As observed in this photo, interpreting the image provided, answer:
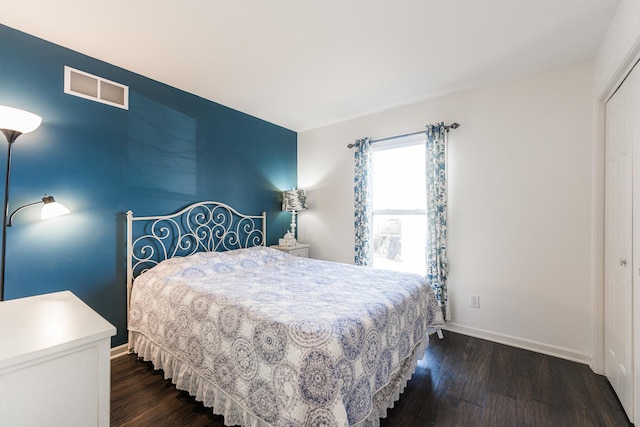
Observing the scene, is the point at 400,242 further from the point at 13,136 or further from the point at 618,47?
the point at 13,136

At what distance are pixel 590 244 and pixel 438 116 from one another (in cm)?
180

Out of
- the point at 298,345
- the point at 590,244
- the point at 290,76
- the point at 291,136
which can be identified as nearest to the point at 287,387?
the point at 298,345

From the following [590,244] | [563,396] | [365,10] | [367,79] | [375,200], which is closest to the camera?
[365,10]

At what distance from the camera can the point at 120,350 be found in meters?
2.36

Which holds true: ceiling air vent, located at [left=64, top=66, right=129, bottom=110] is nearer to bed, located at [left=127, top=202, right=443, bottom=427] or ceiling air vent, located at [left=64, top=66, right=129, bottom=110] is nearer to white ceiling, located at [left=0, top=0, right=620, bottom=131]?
white ceiling, located at [left=0, top=0, right=620, bottom=131]

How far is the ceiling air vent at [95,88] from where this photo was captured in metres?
2.15

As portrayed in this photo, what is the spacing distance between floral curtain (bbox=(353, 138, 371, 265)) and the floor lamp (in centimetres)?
284

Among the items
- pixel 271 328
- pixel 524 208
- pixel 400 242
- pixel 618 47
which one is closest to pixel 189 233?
pixel 271 328

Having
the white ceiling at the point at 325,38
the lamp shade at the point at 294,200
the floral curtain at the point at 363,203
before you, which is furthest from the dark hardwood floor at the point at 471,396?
the white ceiling at the point at 325,38

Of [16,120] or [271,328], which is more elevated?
[16,120]

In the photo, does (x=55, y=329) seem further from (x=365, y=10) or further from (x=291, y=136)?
(x=291, y=136)

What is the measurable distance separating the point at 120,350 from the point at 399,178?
3.34 meters

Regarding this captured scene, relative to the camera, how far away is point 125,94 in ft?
7.99

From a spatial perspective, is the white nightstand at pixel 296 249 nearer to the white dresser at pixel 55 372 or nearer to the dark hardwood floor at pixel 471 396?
the dark hardwood floor at pixel 471 396
